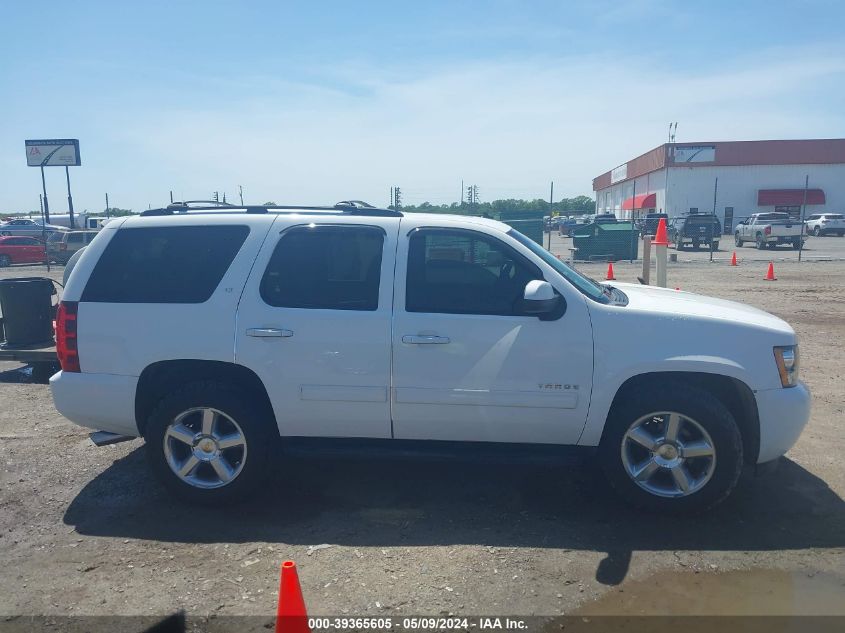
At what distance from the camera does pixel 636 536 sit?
164 inches

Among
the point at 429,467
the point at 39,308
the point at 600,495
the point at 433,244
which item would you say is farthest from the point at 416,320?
the point at 39,308

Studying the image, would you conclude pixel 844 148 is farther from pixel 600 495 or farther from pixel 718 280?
pixel 600 495

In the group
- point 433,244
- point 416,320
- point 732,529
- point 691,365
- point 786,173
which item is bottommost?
point 732,529

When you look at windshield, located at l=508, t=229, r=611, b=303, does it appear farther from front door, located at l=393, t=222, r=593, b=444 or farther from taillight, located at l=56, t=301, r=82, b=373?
taillight, located at l=56, t=301, r=82, b=373

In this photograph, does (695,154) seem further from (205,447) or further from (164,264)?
(205,447)

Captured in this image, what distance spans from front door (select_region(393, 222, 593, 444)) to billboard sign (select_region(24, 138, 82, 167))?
35.2m

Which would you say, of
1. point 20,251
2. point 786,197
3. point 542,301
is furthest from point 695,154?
point 542,301

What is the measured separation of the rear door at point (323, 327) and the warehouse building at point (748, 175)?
5162 centimetres

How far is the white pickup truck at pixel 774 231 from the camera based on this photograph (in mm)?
30859

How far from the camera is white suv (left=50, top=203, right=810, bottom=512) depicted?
4281 mm

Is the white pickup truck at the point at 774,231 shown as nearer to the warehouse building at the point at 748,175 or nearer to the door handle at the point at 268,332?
the warehouse building at the point at 748,175

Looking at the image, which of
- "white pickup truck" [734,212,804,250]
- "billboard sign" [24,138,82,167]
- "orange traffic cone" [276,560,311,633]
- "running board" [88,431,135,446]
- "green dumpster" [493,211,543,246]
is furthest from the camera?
"billboard sign" [24,138,82,167]

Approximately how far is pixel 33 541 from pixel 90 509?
46 centimetres

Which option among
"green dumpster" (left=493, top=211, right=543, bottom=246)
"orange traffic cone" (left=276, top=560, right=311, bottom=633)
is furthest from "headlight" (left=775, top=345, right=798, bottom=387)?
"green dumpster" (left=493, top=211, right=543, bottom=246)
